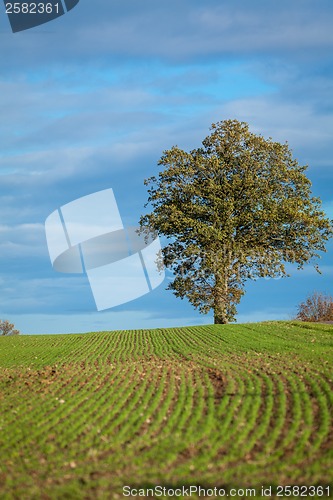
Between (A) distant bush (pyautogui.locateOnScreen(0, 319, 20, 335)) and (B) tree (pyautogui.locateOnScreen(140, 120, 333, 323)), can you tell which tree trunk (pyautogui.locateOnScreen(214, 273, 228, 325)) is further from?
(A) distant bush (pyautogui.locateOnScreen(0, 319, 20, 335))

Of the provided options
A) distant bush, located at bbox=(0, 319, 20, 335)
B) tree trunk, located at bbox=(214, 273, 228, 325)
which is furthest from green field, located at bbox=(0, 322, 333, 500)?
distant bush, located at bbox=(0, 319, 20, 335)

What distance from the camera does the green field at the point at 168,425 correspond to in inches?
427

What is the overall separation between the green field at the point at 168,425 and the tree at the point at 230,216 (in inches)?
832

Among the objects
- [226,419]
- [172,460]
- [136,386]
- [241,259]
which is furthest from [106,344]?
[172,460]

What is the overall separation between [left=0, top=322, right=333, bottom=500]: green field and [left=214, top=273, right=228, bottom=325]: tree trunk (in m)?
20.8

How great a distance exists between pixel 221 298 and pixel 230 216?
258 inches

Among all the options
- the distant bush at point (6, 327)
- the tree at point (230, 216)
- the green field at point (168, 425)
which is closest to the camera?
the green field at point (168, 425)

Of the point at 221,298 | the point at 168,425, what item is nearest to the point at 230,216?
the point at 221,298

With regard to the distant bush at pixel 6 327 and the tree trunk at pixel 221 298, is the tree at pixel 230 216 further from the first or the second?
the distant bush at pixel 6 327

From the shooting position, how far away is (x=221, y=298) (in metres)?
48.5

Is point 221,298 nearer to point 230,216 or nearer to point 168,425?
point 230,216

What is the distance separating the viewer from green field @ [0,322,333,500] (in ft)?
35.6

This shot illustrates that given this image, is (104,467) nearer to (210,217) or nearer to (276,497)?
(276,497)

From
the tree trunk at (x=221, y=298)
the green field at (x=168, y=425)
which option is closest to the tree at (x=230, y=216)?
the tree trunk at (x=221, y=298)
